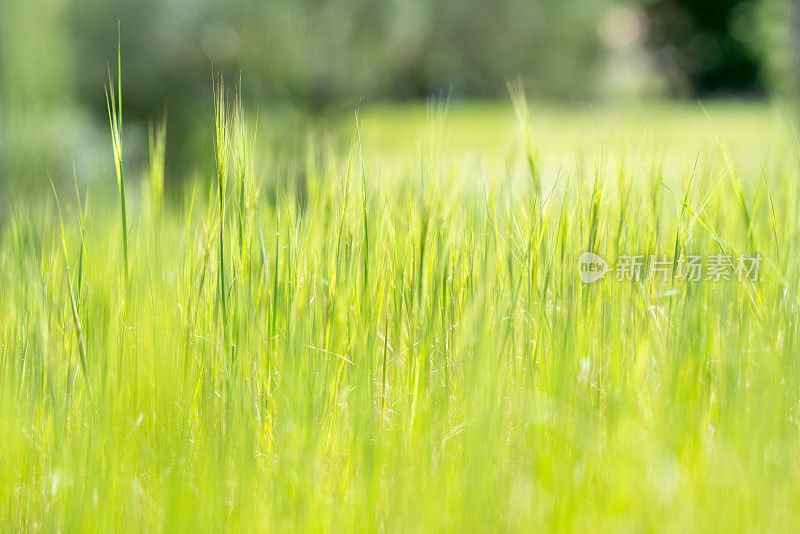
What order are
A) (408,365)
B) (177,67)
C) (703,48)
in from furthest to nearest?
(703,48), (177,67), (408,365)

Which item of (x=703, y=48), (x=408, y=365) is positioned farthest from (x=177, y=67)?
(x=703, y=48)

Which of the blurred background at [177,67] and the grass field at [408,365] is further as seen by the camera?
the blurred background at [177,67]

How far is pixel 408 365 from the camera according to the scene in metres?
1.12

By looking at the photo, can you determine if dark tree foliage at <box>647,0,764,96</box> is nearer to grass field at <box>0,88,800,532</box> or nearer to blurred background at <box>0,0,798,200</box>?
blurred background at <box>0,0,798,200</box>

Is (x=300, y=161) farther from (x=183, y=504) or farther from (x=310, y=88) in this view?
(x=183, y=504)

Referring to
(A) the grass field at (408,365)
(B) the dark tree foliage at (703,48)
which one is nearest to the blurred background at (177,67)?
(A) the grass field at (408,365)

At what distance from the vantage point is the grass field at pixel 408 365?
968 mm

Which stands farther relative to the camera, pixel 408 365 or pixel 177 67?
pixel 177 67

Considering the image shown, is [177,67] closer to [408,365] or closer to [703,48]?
[408,365]

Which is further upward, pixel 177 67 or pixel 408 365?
pixel 177 67

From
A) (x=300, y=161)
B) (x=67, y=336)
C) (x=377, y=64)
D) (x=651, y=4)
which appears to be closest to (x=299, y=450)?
(x=67, y=336)

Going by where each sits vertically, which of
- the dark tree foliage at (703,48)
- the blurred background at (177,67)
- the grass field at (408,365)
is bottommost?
the grass field at (408,365)

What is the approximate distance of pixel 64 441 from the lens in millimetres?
1070

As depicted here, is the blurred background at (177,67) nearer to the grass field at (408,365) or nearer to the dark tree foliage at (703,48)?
the grass field at (408,365)
